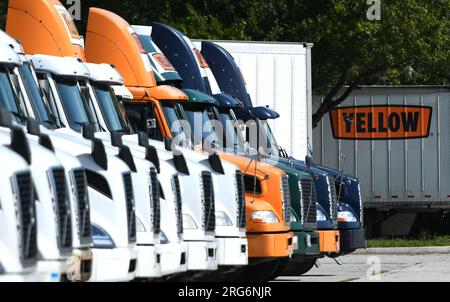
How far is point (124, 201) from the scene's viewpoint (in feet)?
41.9

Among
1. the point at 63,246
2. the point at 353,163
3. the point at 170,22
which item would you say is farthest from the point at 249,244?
the point at 170,22

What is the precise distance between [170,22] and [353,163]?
715 cm

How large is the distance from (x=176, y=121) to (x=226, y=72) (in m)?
5.98

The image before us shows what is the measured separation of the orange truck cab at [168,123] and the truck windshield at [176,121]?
0.28 feet

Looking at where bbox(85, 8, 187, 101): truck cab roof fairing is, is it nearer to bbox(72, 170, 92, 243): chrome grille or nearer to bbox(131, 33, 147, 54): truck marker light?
bbox(131, 33, 147, 54): truck marker light

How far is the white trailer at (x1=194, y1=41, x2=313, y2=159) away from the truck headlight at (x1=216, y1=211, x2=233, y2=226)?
13.3m

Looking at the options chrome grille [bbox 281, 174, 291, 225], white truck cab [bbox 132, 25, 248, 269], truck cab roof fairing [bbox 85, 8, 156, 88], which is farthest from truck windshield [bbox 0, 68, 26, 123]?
truck cab roof fairing [bbox 85, 8, 156, 88]

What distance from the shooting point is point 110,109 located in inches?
709

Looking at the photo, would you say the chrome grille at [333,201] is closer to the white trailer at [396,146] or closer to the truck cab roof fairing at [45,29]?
the truck cab roof fairing at [45,29]

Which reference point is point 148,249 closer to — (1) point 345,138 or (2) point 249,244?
(2) point 249,244

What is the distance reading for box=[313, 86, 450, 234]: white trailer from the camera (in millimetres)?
39188

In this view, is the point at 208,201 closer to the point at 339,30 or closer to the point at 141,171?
the point at 141,171

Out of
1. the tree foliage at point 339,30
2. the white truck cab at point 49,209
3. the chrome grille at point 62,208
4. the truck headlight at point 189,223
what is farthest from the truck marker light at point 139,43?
the tree foliage at point 339,30
